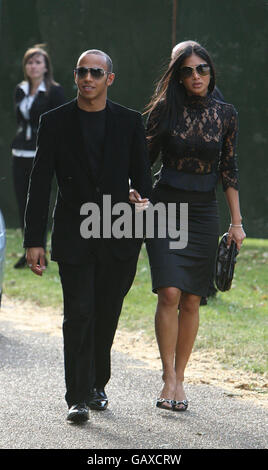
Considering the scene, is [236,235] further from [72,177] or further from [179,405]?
[72,177]

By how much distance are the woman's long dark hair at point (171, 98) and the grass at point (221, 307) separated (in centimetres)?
206

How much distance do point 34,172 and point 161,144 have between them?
34.9 inches

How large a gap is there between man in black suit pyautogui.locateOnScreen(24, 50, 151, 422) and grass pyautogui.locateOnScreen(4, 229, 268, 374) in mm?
1979

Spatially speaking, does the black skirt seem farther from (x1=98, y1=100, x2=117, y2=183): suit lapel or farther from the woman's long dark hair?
(x1=98, y1=100, x2=117, y2=183): suit lapel

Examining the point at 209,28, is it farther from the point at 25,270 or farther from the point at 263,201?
the point at 25,270

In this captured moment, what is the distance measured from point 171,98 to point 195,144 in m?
0.32

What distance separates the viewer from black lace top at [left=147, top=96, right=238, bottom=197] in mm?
6266

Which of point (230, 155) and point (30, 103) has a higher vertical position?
point (230, 155)

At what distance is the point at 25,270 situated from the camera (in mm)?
12320

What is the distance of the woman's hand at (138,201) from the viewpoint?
580 cm

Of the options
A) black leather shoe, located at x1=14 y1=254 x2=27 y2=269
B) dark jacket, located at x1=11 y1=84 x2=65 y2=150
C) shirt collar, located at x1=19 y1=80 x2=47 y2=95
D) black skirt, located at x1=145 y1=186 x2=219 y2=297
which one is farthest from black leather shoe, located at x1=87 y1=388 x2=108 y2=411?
black leather shoe, located at x1=14 y1=254 x2=27 y2=269

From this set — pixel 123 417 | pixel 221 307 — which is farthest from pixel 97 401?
pixel 221 307

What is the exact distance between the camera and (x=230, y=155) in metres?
6.46

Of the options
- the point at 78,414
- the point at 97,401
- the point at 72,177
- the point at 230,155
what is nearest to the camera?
the point at 78,414
